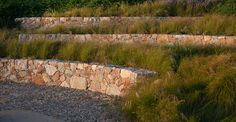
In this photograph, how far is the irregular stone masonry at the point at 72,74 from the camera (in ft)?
33.7

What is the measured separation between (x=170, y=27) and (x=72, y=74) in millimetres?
4564

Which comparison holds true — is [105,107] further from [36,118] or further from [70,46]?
[70,46]

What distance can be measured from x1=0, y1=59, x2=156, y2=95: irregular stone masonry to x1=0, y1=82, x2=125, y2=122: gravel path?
22 centimetres

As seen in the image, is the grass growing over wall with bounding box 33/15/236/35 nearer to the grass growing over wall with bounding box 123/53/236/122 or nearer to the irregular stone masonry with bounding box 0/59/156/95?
the irregular stone masonry with bounding box 0/59/156/95

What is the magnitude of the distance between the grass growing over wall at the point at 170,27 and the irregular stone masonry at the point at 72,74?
151 inches

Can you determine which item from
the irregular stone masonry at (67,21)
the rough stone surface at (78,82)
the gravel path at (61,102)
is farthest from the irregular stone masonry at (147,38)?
the gravel path at (61,102)

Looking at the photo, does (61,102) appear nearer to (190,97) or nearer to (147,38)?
(190,97)

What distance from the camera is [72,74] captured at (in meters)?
11.1

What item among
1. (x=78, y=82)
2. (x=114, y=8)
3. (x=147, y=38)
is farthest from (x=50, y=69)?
(x=114, y=8)

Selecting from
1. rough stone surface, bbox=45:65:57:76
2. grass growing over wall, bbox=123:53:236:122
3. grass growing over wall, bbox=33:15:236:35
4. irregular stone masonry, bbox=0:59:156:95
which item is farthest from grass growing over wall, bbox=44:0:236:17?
grass growing over wall, bbox=123:53:236:122

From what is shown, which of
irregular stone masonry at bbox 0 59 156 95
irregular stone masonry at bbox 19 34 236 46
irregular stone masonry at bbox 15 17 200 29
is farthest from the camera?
irregular stone masonry at bbox 15 17 200 29

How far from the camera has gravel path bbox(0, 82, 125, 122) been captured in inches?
347

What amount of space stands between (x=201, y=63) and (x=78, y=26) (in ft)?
24.1

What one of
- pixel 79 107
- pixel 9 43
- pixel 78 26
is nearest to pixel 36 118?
pixel 79 107
